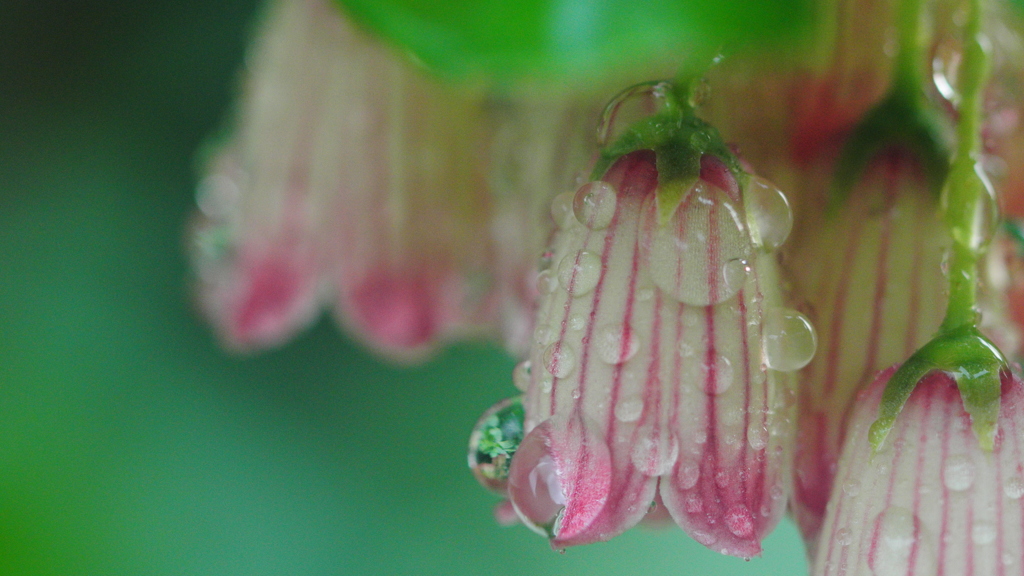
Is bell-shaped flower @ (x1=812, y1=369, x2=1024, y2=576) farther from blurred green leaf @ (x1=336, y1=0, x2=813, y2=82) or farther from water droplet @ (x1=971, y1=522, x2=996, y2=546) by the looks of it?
blurred green leaf @ (x1=336, y1=0, x2=813, y2=82)

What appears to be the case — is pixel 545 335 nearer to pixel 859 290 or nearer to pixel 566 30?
pixel 859 290

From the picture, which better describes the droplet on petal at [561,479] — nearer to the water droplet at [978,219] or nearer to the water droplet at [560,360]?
the water droplet at [560,360]

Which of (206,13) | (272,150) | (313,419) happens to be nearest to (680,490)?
(272,150)

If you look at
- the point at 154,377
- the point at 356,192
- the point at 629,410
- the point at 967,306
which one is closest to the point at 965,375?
the point at 967,306

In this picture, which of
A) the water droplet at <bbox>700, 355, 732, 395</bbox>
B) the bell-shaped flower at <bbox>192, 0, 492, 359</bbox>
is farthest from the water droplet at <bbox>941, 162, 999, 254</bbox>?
the bell-shaped flower at <bbox>192, 0, 492, 359</bbox>

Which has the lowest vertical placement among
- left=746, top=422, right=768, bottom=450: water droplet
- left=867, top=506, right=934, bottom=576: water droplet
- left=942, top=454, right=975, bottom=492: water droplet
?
left=867, top=506, right=934, bottom=576: water droplet

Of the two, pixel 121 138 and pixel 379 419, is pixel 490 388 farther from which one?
pixel 121 138
